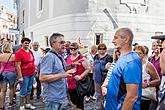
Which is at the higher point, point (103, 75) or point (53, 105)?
point (103, 75)

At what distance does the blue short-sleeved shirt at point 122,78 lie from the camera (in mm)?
3082

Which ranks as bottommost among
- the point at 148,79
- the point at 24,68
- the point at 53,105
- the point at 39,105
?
the point at 39,105

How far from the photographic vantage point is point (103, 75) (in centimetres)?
682

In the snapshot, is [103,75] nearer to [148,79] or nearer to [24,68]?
[24,68]

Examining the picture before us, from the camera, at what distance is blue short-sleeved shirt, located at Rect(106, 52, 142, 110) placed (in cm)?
308

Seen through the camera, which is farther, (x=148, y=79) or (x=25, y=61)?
(x=25, y=61)

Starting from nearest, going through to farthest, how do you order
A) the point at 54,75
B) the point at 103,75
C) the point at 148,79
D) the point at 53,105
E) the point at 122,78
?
the point at 122,78
the point at 54,75
the point at 53,105
the point at 148,79
the point at 103,75

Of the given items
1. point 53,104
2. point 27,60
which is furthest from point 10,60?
point 53,104

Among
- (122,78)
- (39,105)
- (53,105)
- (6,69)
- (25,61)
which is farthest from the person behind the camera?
(39,105)

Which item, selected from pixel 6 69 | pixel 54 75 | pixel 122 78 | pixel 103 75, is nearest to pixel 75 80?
pixel 103 75

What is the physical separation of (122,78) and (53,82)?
1.37 meters

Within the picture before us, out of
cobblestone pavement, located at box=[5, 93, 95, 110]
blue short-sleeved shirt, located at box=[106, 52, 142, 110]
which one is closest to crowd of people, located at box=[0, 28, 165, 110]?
blue short-sleeved shirt, located at box=[106, 52, 142, 110]

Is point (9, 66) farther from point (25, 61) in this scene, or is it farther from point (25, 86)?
point (25, 86)

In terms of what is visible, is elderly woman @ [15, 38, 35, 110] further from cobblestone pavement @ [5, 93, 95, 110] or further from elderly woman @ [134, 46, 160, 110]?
elderly woman @ [134, 46, 160, 110]
